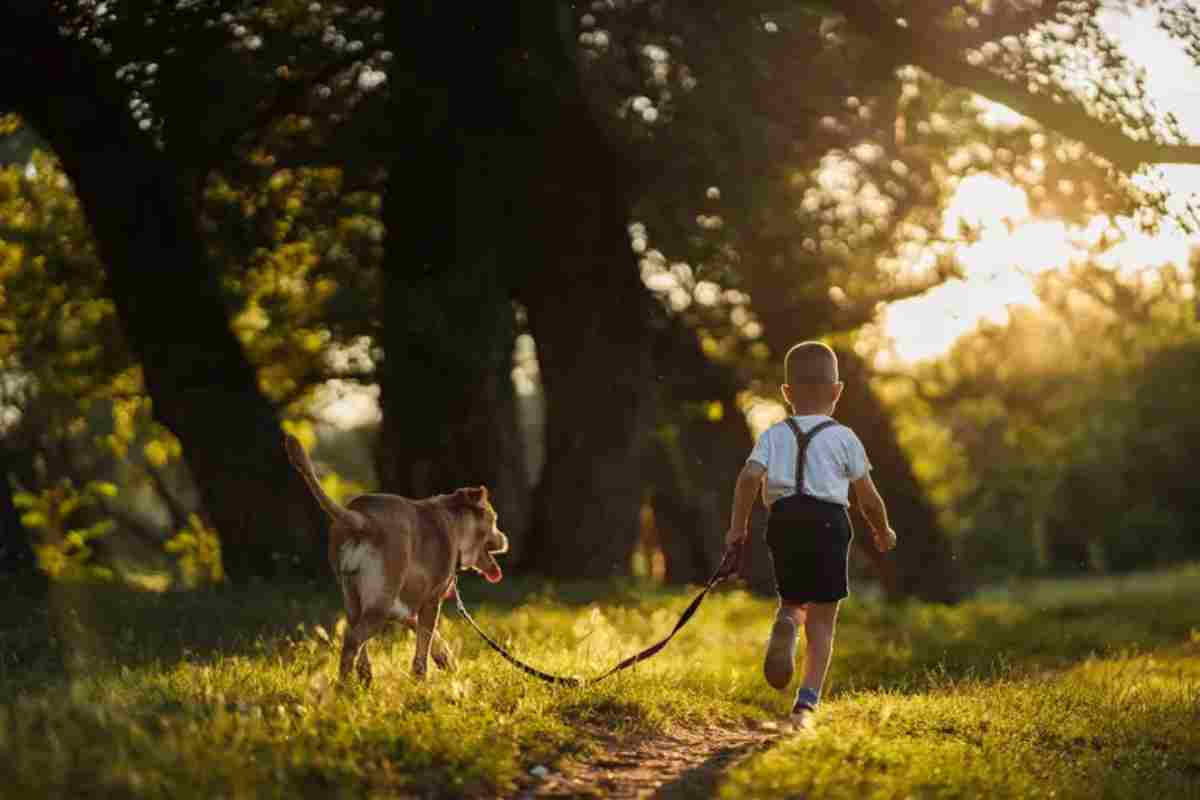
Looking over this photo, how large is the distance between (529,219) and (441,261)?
1313 mm

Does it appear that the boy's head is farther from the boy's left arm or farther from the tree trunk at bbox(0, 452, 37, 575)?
the tree trunk at bbox(0, 452, 37, 575)

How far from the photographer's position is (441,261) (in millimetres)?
16578

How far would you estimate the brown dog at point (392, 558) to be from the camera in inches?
312

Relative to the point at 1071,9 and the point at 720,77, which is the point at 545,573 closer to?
the point at 720,77

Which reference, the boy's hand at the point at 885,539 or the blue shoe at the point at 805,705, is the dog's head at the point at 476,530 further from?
the boy's hand at the point at 885,539

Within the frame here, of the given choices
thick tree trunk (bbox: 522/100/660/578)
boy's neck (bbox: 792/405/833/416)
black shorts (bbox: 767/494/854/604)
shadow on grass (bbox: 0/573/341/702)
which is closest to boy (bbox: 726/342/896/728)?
black shorts (bbox: 767/494/854/604)

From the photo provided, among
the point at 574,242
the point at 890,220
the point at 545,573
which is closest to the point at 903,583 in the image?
the point at 890,220

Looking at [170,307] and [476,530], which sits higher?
[170,307]

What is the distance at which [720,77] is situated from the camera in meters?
16.5

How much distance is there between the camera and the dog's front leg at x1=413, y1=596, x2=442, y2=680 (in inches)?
337

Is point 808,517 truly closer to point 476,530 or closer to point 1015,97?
point 476,530

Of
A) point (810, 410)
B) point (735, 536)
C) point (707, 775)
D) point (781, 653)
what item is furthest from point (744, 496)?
point (707, 775)

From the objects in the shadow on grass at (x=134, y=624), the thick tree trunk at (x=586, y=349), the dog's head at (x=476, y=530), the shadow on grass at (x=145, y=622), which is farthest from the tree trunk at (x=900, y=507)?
the dog's head at (x=476, y=530)

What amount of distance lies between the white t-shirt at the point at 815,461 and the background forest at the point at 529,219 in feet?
19.4
